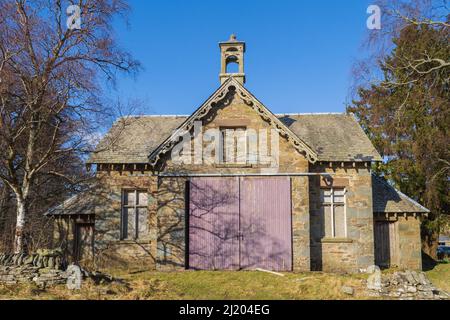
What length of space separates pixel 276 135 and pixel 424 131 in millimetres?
11220

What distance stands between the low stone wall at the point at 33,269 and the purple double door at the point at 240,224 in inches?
263

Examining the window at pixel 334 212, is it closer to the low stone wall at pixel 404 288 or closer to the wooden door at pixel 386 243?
the wooden door at pixel 386 243

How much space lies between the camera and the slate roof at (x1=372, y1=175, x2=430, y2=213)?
74.2 ft

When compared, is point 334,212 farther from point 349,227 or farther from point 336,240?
point 336,240

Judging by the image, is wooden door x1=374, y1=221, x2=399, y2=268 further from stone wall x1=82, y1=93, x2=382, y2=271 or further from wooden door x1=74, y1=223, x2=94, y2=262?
wooden door x1=74, y1=223, x2=94, y2=262

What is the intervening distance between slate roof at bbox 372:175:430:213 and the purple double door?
5.66 metres

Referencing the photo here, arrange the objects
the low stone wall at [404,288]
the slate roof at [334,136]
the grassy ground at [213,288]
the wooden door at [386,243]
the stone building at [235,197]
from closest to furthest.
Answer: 1. the grassy ground at [213,288]
2. the low stone wall at [404,288]
3. the stone building at [235,197]
4. the slate roof at [334,136]
5. the wooden door at [386,243]

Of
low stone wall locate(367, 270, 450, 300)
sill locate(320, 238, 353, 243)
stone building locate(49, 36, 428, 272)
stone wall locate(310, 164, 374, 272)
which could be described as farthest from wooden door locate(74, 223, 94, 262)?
low stone wall locate(367, 270, 450, 300)

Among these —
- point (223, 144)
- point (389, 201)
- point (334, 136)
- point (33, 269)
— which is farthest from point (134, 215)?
point (389, 201)

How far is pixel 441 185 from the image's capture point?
88.3 ft

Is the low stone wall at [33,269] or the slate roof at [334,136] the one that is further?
the slate roof at [334,136]

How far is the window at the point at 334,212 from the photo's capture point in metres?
20.9

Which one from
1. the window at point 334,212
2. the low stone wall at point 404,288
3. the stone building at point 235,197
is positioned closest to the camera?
the low stone wall at point 404,288

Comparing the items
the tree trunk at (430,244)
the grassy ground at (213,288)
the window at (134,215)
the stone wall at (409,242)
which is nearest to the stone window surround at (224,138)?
the window at (134,215)
